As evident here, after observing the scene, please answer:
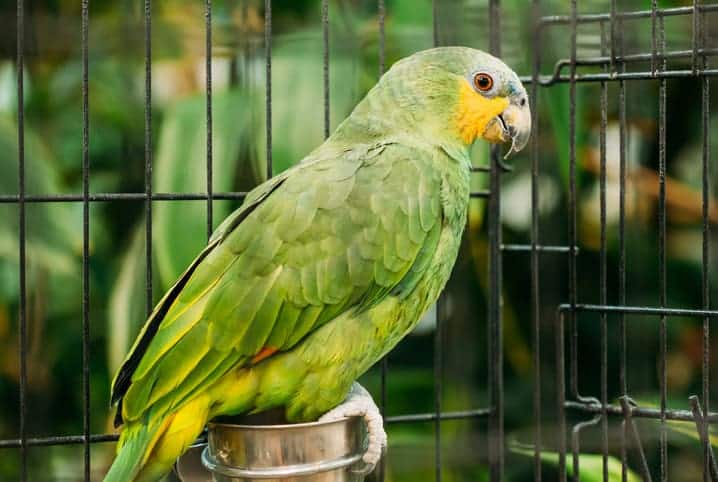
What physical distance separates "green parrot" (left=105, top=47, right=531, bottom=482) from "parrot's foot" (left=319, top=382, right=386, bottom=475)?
0.05 feet

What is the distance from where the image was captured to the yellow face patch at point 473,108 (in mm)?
1160

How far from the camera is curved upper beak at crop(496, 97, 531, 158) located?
3.83ft

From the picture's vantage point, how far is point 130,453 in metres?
1.01

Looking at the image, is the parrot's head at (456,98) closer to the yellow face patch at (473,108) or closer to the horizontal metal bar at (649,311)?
the yellow face patch at (473,108)

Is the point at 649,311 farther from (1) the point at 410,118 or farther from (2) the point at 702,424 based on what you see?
(1) the point at 410,118

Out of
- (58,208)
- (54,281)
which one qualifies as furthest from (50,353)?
(58,208)

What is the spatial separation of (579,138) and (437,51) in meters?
0.86

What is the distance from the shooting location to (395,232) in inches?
41.6

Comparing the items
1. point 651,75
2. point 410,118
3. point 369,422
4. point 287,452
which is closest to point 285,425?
point 287,452

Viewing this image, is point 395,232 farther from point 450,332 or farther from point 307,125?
point 450,332

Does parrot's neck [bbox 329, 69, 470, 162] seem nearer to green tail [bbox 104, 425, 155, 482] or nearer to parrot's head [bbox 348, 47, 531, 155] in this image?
parrot's head [bbox 348, 47, 531, 155]

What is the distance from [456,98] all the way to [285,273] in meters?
0.32

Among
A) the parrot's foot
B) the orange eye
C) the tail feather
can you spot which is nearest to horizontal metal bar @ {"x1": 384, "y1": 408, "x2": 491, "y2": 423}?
the parrot's foot

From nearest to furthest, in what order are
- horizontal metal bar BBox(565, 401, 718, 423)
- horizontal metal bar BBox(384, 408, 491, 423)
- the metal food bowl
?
1. the metal food bowl
2. horizontal metal bar BBox(565, 401, 718, 423)
3. horizontal metal bar BBox(384, 408, 491, 423)
